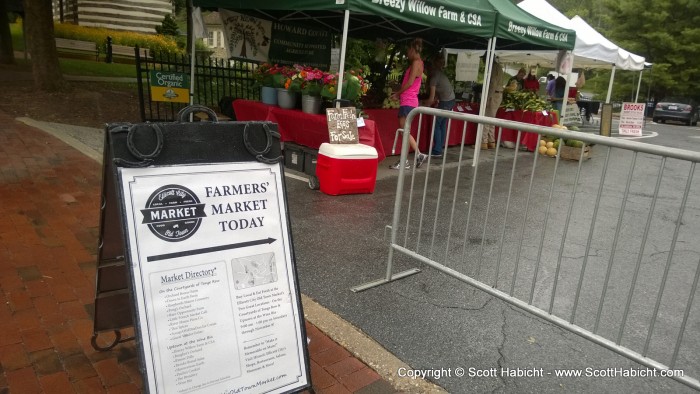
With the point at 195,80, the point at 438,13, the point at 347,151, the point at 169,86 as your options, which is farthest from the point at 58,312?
the point at 195,80

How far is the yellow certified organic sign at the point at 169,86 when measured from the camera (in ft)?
27.1

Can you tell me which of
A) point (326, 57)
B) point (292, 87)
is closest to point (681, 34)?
point (326, 57)

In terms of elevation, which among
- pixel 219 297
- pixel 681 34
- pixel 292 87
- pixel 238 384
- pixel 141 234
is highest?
pixel 681 34

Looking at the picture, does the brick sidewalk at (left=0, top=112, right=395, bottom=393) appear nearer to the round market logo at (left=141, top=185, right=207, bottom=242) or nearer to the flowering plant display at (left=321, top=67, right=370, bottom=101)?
the round market logo at (left=141, top=185, right=207, bottom=242)

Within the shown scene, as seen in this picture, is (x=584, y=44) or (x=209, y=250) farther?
(x=584, y=44)

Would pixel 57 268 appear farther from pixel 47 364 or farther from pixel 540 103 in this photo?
pixel 540 103

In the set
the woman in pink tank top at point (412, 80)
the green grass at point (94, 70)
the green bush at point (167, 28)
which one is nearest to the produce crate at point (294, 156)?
the woman in pink tank top at point (412, 80)

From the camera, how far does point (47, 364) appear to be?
2.38 m

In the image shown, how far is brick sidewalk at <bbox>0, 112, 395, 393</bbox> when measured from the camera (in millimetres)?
2324

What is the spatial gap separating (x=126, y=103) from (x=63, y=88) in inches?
52.4

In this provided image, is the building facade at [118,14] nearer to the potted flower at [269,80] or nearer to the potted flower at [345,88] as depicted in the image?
the potted flower at [269,80]

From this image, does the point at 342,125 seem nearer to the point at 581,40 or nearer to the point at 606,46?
the point at 581,40

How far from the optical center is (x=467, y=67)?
1116cm

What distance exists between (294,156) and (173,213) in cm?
486
